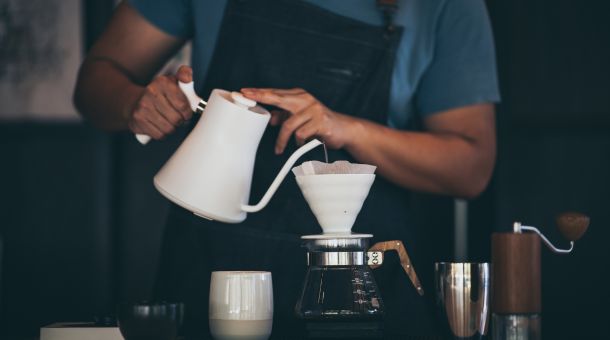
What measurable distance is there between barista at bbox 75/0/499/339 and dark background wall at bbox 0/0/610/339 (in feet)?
3.42

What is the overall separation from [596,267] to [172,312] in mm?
2036

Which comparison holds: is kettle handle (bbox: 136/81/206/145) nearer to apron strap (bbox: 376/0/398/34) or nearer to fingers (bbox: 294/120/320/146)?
fingers (bbox: 294/120/320/146)

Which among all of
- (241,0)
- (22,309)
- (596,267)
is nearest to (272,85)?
(241,0)

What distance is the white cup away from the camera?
1.21m

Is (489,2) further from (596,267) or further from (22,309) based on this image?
(22,309)

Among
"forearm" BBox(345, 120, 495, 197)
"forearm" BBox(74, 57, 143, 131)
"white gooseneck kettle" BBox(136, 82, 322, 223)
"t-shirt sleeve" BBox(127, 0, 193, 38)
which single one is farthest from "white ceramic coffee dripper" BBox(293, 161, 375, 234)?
"t-shirt sleeve" BBox(127, 0, 193, 38)

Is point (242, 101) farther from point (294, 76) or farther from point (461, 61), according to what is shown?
point (461, 61)

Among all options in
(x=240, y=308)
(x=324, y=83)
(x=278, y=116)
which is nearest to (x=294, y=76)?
(x=324, y=83)

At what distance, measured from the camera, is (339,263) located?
1263 mm

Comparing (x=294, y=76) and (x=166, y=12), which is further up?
(x=166, y=12)

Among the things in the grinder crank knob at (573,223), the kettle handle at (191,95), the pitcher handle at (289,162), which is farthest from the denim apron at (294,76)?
the grinder crank knob at (573,223)

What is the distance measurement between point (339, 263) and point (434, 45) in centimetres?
76

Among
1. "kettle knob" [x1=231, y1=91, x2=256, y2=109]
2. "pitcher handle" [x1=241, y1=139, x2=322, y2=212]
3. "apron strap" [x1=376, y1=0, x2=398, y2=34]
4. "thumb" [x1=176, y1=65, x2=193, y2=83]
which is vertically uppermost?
"apron strap" [x1=376, y1=0, x2=398, y2=34]

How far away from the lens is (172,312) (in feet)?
3.80
